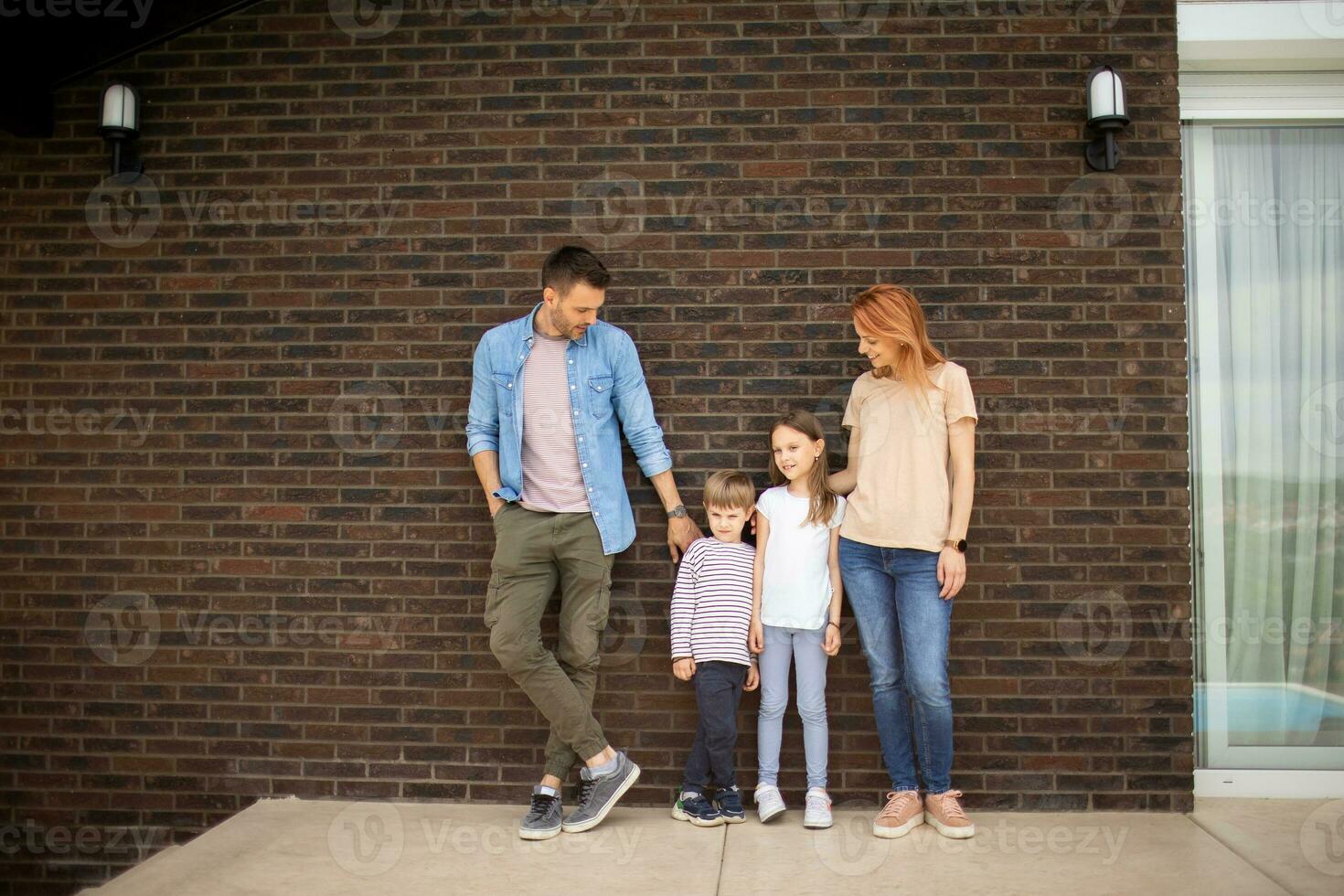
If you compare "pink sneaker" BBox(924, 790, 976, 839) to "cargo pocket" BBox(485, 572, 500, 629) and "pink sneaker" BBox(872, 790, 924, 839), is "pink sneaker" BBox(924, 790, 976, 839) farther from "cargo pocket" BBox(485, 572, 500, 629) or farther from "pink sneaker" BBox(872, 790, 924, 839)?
"cargo pocket" BBox(485, 572, 500, 629)

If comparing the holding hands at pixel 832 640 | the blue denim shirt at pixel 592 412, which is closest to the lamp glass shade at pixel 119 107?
the blue denim shirt at pixel 592 412

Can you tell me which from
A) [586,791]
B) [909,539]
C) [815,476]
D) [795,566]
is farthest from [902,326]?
[586,791]

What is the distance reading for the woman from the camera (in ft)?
12.4

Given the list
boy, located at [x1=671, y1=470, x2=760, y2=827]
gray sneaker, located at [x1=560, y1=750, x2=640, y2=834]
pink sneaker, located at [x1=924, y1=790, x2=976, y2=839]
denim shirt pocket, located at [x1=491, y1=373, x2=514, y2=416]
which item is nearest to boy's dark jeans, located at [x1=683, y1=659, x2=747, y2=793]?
boy, located at [x1=671, y1=470, x2=760, y2=827]

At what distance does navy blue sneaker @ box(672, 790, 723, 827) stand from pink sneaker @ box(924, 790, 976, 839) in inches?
31.6

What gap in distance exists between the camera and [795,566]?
3.95 metres

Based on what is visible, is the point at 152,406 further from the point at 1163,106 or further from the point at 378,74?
the point at 1163,106

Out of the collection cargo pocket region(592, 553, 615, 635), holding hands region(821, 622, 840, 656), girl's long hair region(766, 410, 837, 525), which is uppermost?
girl's long hair region(766, 410, 837, 525)

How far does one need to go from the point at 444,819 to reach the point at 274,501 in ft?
5.06

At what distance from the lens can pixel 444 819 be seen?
407 centimetres

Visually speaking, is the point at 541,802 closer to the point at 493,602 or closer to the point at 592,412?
the point at 493,602

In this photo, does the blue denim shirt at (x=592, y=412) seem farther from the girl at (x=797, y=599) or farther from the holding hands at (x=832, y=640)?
the holding hands at (x=832, y=640)

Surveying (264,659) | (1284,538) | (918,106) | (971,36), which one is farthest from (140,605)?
(1284,538)

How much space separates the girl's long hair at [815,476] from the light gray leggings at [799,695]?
0.44 meters
